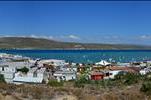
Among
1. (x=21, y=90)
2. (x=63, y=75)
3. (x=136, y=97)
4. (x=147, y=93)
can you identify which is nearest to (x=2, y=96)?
(x=21, y=90)

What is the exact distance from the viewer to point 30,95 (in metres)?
18.0

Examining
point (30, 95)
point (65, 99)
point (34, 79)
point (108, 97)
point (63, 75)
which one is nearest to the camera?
point (65, 99)

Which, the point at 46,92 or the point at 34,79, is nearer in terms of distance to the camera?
the point at 46,92

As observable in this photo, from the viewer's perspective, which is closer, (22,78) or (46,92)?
(46,92)

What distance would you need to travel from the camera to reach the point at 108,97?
16750 mm

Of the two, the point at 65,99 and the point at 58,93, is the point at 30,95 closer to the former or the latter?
the point at 58,93

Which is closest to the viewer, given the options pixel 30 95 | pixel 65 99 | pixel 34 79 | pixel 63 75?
pixel 65 99

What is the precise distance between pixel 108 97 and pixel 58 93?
333 centimetres

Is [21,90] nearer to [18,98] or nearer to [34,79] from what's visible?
[18,98]

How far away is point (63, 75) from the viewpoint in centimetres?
6081

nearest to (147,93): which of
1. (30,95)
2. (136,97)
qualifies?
(136,97)

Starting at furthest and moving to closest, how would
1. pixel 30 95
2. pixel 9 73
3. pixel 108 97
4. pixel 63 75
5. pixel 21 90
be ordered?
pixel 63 75
pixel 9 73
pixel 21 90
pixel 30 95
pixel 108 97

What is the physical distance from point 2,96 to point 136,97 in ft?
19.4

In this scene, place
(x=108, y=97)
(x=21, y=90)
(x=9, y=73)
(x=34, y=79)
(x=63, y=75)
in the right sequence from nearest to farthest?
(x=108, y=97), (x=21, y=90), (x=34, y=79), (x=9, y=73), (x=63, y=75)
